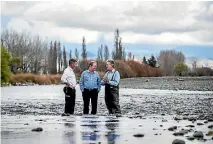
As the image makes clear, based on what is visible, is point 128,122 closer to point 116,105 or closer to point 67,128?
point 67,128

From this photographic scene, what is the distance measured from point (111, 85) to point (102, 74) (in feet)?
270

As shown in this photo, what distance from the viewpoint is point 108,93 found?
17984mm

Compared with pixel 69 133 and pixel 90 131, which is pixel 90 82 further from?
pixel 69 133

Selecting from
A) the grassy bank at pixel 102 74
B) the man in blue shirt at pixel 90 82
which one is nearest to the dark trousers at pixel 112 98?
the man in blue shirt at pixel 90 82

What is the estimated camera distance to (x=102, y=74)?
328 ft

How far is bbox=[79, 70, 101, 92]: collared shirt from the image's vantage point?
57.6 ft

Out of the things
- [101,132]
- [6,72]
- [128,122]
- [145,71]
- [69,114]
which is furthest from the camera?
[145,71]

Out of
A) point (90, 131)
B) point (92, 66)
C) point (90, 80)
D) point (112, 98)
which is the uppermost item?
point (92, 66)

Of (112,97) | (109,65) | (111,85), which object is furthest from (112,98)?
(109,65)

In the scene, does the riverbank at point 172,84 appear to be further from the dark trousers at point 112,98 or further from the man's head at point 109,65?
the man's head at point 109,65

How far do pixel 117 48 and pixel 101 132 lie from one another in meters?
158

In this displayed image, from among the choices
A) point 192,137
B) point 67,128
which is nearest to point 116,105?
point 67,128

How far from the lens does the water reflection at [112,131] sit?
34.7 feet

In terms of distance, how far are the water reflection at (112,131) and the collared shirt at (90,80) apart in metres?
3.16
